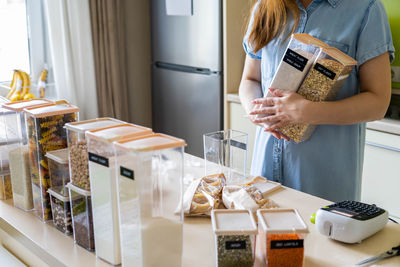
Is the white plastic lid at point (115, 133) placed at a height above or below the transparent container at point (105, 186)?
above

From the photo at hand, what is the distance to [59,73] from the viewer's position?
3.03 m

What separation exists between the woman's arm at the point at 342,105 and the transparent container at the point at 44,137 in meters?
0.49

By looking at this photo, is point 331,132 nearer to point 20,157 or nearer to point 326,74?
point 326,74

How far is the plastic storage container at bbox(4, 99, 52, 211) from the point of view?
118 cm

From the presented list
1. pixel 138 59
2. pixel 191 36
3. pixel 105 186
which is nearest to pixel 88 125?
pixel 105 186

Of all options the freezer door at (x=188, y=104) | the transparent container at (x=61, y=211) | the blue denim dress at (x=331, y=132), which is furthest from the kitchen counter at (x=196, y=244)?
the freezer door at (x=188, y=104)

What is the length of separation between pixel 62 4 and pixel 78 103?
25.1 inches

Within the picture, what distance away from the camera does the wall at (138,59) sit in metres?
3.37

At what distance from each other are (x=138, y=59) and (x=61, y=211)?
249 centimetres

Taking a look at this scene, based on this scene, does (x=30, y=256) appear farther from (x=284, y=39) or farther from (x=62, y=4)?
(x=62, y=4)

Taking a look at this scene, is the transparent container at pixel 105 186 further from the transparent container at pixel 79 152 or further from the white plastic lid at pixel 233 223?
the white plastic lid at pixel 233 223

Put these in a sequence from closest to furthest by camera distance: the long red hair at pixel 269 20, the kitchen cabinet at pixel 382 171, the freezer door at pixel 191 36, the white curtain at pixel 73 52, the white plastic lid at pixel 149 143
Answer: the white plastic lid at pixel 149 143
the long red hair at pixel 269 20
the kitchen cabinet at pixel 382 171
the freezer door at pixel 191 36
the white curtain at pixel 73 52

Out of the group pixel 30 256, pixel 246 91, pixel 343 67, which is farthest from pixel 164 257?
pixel 246 91

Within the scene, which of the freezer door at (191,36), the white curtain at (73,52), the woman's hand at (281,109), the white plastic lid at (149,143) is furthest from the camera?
the white curtain at (73,52)
